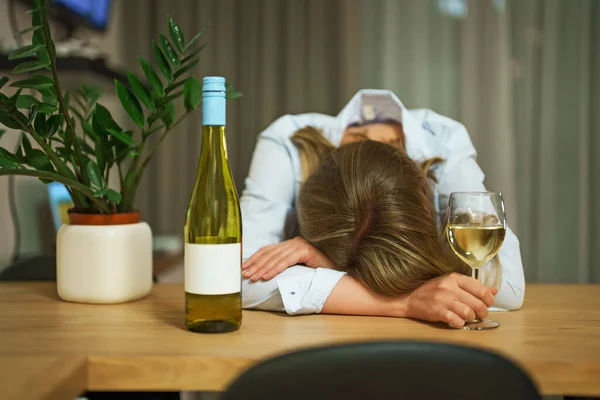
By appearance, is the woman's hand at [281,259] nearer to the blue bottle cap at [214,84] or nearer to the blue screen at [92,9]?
the blue bottle cap at [214,84]

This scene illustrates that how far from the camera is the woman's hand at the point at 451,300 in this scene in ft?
2.68

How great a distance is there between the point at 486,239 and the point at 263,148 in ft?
→ 2.21

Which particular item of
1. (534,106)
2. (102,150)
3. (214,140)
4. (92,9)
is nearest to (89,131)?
(102,150)

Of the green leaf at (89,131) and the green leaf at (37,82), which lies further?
the green leaf at (89,131)

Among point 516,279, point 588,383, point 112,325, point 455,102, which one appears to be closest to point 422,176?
point 516,279

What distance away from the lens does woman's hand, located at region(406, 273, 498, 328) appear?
0.82 metres

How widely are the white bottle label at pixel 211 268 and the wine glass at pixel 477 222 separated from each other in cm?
31

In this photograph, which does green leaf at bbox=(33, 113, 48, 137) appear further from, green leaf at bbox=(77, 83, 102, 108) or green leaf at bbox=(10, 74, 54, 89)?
green leaf at bbox=(77, 83, 102, 108)

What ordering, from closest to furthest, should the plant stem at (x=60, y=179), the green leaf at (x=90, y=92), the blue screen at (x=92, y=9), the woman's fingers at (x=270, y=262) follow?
the plant stem at (x=60, y=179), the woman's fingers at (x=270, y=262), the green leaf at (x=90, y=92), the blue screen at (x=92, y=9)

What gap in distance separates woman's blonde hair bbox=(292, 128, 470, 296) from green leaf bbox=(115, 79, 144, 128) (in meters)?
0.31

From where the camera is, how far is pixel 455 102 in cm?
313

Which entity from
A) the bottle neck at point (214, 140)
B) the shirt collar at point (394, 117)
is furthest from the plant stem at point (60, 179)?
the shirt collar at point (394, 117)

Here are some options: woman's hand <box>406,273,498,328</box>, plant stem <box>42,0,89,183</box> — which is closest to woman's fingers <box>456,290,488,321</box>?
woman's hand <box>406,273,498,328</box>

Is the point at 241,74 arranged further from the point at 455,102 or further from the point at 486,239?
the point at 486,239
